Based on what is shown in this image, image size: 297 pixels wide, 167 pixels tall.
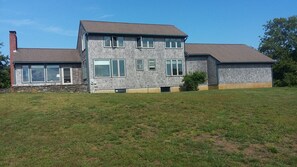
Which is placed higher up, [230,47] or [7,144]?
[230,47]

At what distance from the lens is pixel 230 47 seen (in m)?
42.2

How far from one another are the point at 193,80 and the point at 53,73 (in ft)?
44.6

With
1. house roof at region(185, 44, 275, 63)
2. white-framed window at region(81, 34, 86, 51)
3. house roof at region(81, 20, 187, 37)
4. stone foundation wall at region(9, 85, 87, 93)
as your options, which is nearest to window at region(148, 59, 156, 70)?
house roof at region(81, 20, 187, 37)

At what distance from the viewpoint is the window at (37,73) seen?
3309 cm

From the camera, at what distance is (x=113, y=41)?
3362cm

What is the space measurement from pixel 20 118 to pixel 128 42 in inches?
819

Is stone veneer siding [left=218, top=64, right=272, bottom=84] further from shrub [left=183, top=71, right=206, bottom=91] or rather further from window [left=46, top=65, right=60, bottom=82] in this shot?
window [left=46, top=65, right=60, bottom=82]

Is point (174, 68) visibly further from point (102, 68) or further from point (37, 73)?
point (37, 73)

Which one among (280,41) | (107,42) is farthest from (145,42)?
(280,41)

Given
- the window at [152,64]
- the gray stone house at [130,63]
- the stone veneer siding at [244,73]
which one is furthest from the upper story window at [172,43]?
the stone veneer siding at [244,73]

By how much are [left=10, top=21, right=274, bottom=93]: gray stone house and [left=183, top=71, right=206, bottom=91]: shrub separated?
39.7 inches

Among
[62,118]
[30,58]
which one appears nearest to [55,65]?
[30,58]

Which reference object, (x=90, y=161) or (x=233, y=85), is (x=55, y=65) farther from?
(x=90, y=161)

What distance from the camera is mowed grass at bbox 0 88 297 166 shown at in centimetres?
950
